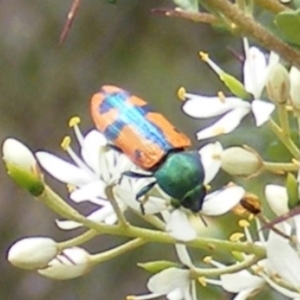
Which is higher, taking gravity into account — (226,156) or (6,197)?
(226,156)

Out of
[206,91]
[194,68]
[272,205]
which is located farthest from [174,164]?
[194,68]

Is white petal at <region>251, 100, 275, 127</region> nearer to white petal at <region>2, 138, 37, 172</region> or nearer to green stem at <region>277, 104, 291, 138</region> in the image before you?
green stem at <region>277, 104, 291, 138</region>

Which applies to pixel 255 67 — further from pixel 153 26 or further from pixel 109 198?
pixel 153 26

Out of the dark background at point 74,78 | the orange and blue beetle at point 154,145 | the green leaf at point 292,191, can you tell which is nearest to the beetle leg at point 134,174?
the orange and blue beetle at point 154,145

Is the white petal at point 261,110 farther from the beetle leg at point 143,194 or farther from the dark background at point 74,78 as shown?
the dark background at point 74,78

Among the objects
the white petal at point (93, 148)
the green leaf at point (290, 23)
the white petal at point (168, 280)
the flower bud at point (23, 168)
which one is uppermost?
the green leaf at point (290, 23)
